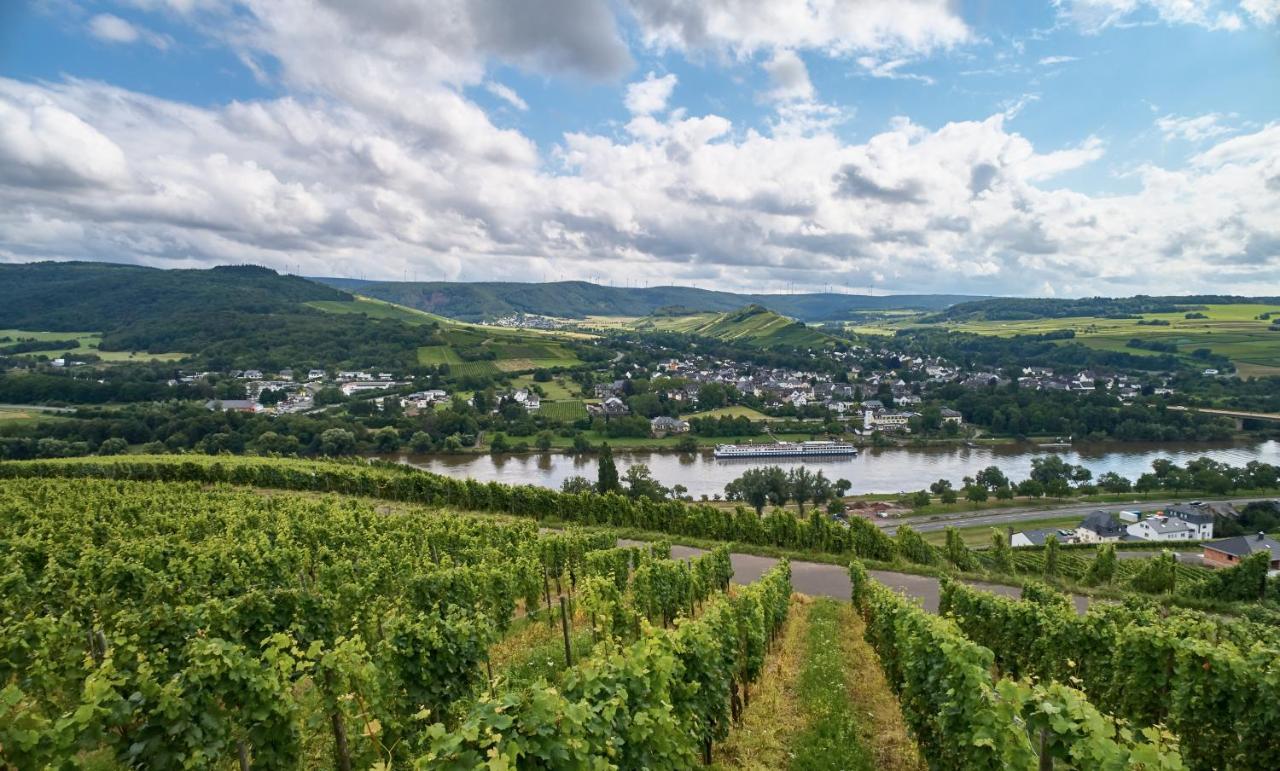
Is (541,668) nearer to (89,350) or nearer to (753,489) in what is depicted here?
(753,489)

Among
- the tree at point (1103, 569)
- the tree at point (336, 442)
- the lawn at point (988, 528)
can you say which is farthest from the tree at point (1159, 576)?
the tree at point (336, 442)

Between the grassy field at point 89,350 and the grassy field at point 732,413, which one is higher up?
the grassy field at point 89,350

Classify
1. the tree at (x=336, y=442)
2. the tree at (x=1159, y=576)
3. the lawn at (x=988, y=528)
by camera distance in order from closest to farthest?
the tree at (x=1159, y=576) → the lawn at (x=988, y=528) → the tree at (x=336, y=442)

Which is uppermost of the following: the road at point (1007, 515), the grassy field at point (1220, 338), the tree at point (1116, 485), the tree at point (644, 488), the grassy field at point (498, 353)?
the grassy field at point (1220, 338)

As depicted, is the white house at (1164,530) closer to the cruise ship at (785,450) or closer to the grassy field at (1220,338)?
the cruise ship at (785,450)

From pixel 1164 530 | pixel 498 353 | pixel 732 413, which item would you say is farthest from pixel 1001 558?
pixel 498 353

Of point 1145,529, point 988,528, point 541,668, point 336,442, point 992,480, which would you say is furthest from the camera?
point 336,442
